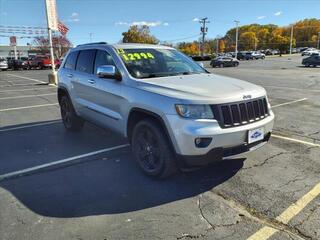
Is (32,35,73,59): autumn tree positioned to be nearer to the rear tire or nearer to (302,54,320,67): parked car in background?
(302,54,320,67): parked car in background

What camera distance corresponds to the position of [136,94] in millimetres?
4621

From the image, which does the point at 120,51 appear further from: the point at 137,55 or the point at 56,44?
the point at 56,44

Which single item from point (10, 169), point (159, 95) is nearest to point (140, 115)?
point (159, 95)

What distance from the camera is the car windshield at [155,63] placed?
16.6ft

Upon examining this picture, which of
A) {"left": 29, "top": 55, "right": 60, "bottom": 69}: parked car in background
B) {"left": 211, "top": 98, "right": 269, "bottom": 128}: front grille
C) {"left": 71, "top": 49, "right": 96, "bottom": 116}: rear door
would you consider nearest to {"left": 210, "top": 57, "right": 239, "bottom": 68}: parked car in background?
{"left": 29, "top": 55, "right": 60, "bottom": 69}: parked car in background

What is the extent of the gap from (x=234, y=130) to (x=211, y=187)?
2.73ft

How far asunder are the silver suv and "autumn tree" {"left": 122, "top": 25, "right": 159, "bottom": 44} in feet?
263

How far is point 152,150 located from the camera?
15.1 ft

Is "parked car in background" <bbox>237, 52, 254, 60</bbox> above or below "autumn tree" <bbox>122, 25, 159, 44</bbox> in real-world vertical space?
below

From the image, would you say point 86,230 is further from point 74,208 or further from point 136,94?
point 136,94

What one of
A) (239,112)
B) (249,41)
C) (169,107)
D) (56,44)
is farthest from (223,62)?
(249,41)

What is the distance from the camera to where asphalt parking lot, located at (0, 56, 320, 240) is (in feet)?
11.0

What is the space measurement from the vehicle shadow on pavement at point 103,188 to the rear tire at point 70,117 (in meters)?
2.07

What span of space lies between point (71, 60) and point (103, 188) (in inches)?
141
